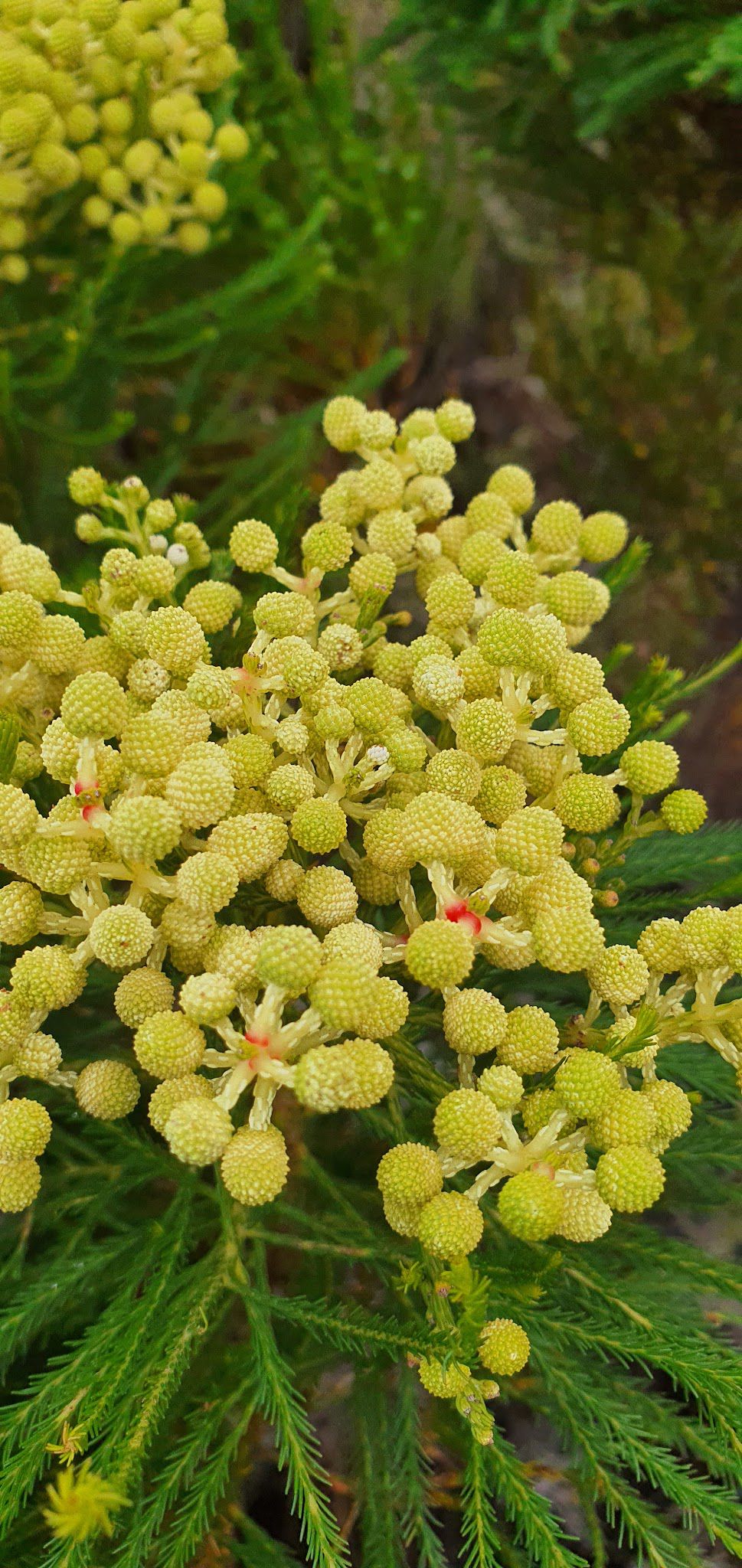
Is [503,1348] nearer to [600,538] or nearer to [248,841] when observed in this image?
[248,841]

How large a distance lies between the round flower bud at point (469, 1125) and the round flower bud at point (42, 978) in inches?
8.6

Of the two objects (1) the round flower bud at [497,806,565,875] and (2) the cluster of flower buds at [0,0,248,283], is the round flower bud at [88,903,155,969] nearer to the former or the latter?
(1) the round flower bud at [497,806,565,875]

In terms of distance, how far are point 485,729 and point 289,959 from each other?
0.18 meters

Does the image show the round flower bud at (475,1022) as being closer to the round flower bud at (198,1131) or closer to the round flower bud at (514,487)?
the round flower bud at (198,1131)

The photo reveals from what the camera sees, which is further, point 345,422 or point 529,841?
point 345,422

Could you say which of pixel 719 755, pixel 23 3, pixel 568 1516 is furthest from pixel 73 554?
pixel 568 1516

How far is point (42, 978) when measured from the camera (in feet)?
1.99

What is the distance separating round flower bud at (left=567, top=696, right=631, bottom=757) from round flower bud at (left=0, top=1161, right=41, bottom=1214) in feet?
1.33

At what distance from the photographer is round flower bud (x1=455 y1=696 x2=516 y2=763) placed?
646 millimetres

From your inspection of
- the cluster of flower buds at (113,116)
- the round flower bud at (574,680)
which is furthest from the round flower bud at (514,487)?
the cluster of flower buds at (113,116)

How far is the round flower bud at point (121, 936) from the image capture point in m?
0.59

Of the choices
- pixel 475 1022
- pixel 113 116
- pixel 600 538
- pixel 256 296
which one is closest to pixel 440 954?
pixel 475 1022

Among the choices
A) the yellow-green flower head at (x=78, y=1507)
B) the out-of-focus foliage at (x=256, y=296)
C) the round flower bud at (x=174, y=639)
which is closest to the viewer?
the yellow-green flower head at (x=78, y=1507)

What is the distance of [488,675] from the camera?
70 cm
